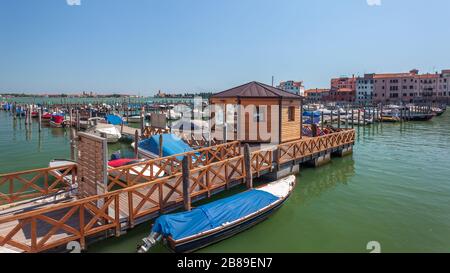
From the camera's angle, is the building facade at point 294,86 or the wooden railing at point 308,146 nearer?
the wooden railing at point 308,146

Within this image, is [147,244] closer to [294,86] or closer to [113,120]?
[113,120]

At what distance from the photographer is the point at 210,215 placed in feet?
29.3

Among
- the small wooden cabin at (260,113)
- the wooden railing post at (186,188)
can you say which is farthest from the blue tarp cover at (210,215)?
the small wooden cabin at (260,113)

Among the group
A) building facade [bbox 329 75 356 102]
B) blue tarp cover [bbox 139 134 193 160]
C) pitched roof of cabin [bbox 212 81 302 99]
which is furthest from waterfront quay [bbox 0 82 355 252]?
building facade [bbox 329 75 356 102]

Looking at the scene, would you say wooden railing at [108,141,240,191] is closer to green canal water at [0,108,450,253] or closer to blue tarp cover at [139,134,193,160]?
blue tarp cover at [139,134,193,160]

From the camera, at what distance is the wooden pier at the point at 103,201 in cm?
735

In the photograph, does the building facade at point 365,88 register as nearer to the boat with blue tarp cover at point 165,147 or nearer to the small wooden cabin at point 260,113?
the small wooden cabin at point 260,113

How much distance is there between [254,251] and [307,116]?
4288 cm

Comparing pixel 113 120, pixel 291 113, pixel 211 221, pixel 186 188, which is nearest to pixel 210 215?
pixel 211 221

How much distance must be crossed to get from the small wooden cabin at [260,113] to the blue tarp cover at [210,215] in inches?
278

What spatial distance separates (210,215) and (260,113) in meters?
9.60

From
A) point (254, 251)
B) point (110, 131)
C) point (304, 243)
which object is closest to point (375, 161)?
point (304, 243)

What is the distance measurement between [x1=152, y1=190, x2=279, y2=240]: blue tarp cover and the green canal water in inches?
30.3
